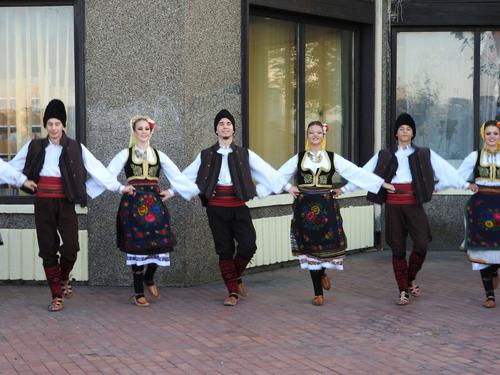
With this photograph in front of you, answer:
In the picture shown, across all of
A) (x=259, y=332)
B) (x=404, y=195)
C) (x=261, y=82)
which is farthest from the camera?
(x=261, y=82)

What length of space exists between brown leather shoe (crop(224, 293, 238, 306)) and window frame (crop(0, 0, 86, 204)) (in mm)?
2380

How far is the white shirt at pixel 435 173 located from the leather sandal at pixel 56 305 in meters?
2.88

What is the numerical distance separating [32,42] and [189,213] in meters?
2.58

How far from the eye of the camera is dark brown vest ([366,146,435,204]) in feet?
27.0

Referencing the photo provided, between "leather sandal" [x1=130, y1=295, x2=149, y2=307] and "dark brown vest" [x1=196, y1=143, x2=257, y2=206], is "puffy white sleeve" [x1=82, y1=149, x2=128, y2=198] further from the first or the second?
"leather sandal" [x1=130, y1=295, x2=149, y2=307]

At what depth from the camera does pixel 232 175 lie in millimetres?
8211

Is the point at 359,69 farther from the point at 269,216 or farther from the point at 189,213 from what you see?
the point at 189,213

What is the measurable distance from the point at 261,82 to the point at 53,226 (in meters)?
3.70

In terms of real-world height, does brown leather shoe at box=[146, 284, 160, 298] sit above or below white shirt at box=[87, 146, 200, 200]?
below

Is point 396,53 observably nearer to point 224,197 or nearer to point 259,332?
point 224,197

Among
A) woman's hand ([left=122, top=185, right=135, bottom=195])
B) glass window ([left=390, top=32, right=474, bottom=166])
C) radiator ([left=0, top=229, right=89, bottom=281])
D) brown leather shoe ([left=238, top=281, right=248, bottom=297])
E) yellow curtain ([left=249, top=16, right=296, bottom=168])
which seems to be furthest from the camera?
glass window ([left=390, top=32, right=474, bottom=166])

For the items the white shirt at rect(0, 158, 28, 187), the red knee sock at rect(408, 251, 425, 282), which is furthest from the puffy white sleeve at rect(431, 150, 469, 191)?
the white shirt at rect(0, 158, 28, 187)

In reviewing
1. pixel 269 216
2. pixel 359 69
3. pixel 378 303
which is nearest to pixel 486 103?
pixel 359 69

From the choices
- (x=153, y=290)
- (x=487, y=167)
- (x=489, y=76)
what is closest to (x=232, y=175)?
(x=153, y=290)
